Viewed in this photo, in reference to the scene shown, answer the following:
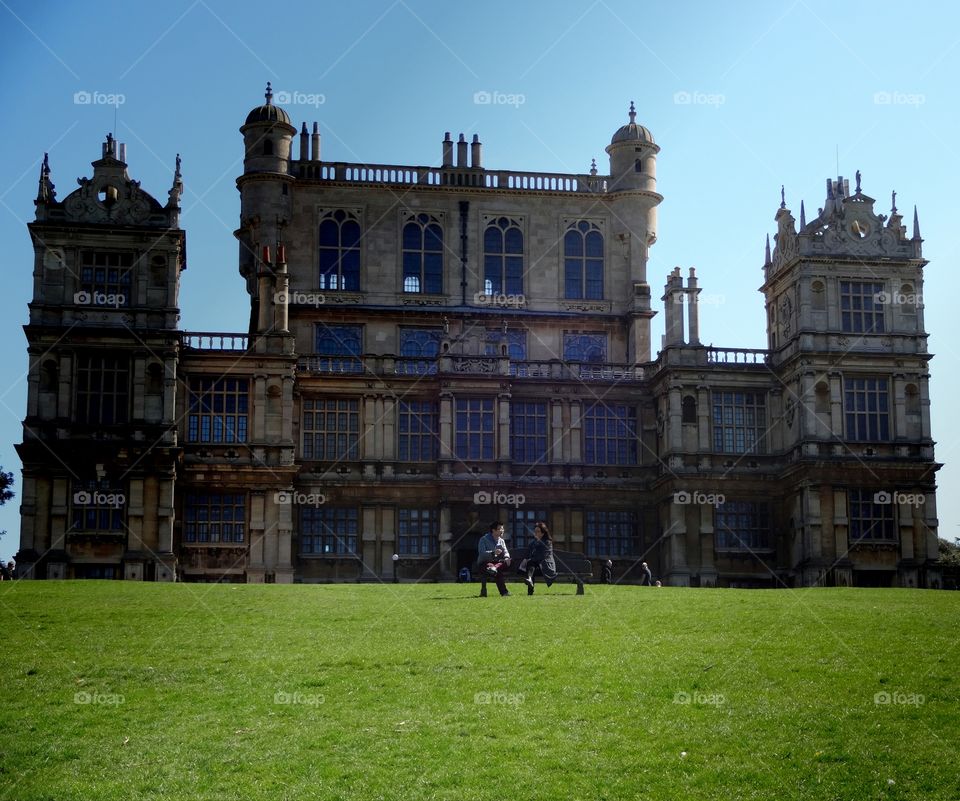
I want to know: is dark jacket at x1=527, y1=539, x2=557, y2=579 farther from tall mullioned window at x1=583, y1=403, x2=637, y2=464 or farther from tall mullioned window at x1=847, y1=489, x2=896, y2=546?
tall mullioned window at x1=847, y1=489, x2=896, y2=546

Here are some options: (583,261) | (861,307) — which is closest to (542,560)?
(861,307)

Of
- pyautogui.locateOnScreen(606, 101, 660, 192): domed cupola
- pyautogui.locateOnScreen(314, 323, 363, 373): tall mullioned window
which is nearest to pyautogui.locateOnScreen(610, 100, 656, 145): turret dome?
pyautogui.locateOnScreen(606, 101, 660, 192): domed cupola

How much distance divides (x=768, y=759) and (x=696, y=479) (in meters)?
39.3

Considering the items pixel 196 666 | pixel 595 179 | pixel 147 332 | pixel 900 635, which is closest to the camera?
pixel 196 666

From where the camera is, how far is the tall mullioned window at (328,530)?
59125mm

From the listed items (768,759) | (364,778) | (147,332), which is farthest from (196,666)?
(147,332)

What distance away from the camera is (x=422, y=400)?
61031 millimetres

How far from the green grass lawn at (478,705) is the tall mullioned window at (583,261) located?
37.8 m

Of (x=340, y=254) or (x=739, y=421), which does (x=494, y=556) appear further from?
(x=340, y=254)

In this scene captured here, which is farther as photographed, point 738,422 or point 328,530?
point 738,422

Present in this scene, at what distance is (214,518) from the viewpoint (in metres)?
57.4

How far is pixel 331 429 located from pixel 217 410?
507cm

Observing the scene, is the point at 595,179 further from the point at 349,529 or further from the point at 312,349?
the point at 349,529

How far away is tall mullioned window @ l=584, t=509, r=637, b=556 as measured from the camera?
61.6m
